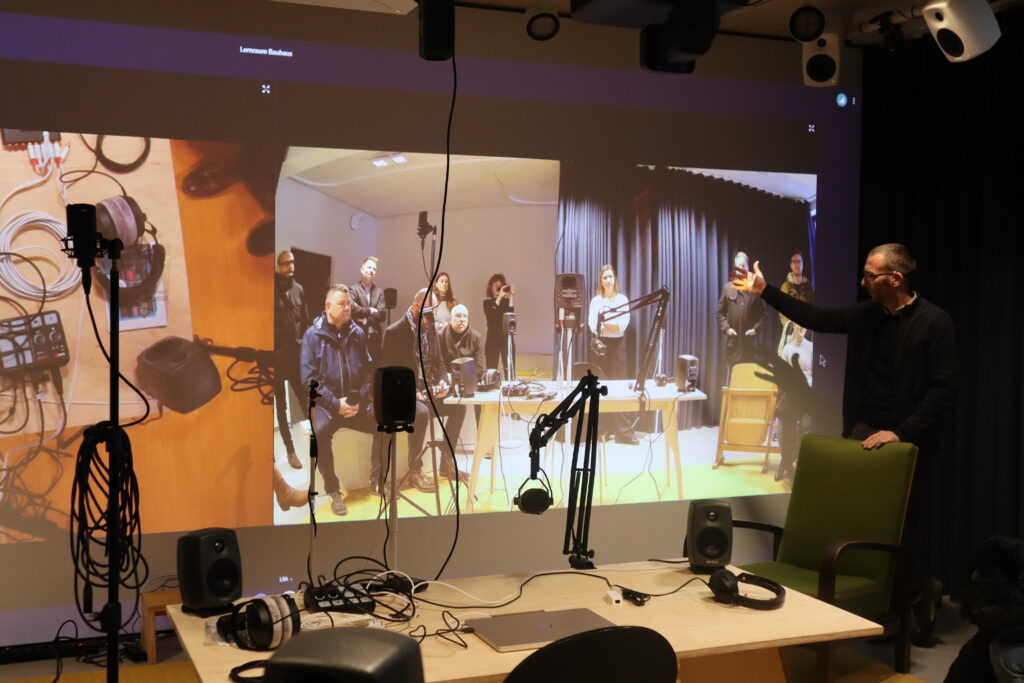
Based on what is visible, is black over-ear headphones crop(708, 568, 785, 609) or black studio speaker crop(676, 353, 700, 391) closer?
black over-ear headphones crop(708, 568, 785, 609)

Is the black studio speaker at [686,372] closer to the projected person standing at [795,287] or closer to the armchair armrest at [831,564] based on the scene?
the projected person standing at [795,287]

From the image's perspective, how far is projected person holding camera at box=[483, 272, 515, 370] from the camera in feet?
15.2

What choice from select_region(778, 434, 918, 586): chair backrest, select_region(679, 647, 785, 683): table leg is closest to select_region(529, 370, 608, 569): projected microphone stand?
select_region(679, 647, 785, 683): table leg

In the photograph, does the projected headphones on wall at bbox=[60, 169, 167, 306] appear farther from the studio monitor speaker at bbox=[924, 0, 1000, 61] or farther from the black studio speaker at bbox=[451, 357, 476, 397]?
the studio monitor speaker at bbox=[924, 0, 1000, 61]

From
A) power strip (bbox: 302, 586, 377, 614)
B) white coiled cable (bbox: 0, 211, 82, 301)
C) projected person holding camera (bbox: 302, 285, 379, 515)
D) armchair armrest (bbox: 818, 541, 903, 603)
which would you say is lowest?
armchair armrest (bbox: 818, 541, 903, 603)

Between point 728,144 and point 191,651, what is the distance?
149 inches

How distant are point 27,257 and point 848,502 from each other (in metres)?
3.55

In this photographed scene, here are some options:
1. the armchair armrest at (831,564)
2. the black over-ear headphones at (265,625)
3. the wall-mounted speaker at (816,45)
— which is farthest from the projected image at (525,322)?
the black over-ear headphones at (265,625)

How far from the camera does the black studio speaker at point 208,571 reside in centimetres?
249

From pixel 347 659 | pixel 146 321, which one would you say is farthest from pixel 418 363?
pixel 347 659

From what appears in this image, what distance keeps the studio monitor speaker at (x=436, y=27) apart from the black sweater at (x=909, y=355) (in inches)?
92.8

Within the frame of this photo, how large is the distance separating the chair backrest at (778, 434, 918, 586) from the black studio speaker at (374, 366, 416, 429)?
6.66 feet

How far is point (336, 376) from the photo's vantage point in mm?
4379

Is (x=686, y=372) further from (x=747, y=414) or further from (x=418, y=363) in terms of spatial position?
(x=418, y=363)
